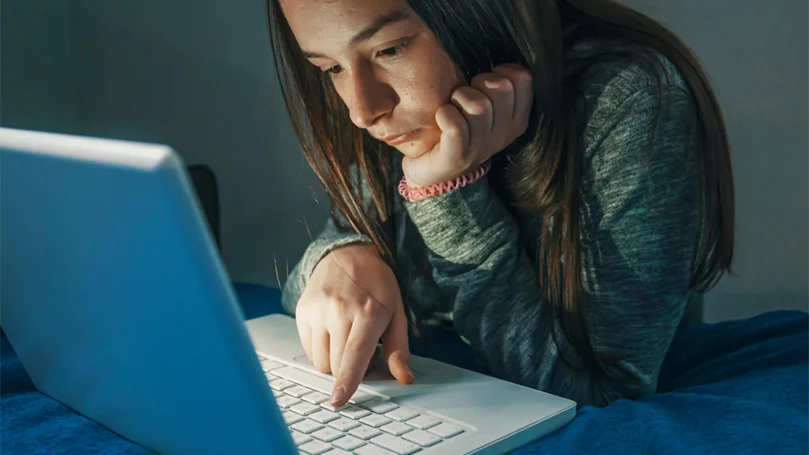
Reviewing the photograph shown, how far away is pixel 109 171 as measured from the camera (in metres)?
0.43

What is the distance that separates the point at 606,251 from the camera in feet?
2.65

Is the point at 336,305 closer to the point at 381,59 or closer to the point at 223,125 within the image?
the point at 381,59

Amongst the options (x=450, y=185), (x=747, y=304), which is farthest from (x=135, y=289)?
(x=747, y=304)

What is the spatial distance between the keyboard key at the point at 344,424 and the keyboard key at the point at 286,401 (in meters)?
0.06

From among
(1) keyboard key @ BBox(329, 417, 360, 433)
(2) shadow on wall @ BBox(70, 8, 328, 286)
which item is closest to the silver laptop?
(1) keyboard key @ BBox(329, 417, 360, 433)

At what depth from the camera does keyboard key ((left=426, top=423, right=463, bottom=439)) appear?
640 mm

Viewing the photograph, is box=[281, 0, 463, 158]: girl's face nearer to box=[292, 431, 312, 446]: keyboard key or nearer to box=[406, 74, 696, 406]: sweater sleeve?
box=[406, 74, 696, 406]: sweater sleeve

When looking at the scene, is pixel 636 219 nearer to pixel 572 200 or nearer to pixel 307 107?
pixel 572 200

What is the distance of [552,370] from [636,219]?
0.17 meters

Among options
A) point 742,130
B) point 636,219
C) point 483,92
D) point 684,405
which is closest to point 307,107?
point 483,92

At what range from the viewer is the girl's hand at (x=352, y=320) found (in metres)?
0.75

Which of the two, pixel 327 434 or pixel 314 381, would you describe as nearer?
pixel 327 434

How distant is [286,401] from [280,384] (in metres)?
0.05

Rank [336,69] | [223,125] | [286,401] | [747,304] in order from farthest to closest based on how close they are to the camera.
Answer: [223,125], [747,304], [336,69], [286,401]
